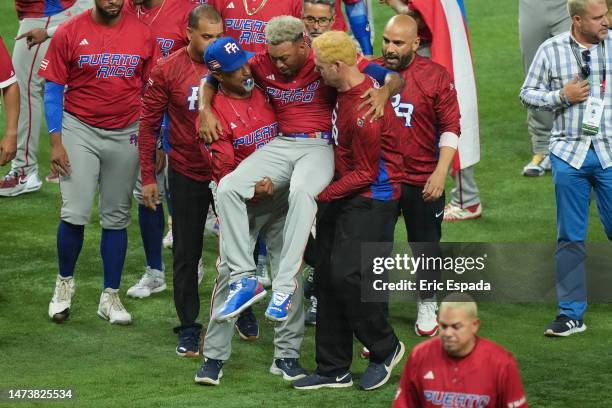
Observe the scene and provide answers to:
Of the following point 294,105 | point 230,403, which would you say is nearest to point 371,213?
point 294,105

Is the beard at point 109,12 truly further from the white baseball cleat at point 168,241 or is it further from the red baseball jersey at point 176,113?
the white baseball cleat at point 168,241

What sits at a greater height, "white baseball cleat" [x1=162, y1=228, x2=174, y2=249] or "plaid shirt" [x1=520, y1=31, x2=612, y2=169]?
"plaid shirt" [x1=520, y1=31, x2=612, y2=169]

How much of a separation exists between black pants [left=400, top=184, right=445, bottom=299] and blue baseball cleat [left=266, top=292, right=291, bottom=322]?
4.23 ft

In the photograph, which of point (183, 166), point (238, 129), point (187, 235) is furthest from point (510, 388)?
point (183, 166)

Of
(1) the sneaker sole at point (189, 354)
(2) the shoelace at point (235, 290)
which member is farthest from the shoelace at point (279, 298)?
(1) the sneaker sole at point (189, 354)

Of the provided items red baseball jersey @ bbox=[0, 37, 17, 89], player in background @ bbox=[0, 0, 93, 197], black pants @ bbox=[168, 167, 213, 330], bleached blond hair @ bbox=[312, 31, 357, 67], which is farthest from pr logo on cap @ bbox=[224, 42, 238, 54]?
player in background @ bbox=[0, 0, 93, 197]

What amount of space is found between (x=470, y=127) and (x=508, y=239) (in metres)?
1.36

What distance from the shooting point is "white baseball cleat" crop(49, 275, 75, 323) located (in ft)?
26.3

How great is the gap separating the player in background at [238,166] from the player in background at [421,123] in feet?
2.82

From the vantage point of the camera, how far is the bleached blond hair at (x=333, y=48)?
6500mm

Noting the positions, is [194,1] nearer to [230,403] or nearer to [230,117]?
[230,117]

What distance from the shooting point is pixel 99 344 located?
763cm

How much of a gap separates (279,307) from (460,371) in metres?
1.34

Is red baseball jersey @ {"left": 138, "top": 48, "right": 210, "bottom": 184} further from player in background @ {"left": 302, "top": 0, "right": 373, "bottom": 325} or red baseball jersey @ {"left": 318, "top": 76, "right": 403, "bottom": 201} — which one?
red baseball jersey @ {"left": 318, "top": 76, "right": 403, "bottom": 201}
